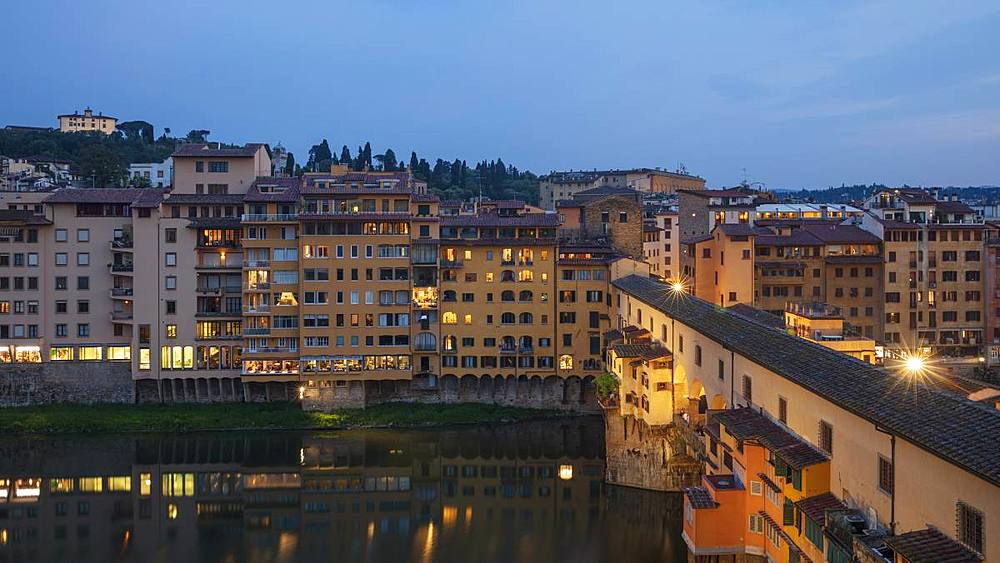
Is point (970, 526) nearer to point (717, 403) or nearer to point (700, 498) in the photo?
point (700, 498)

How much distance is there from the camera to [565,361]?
46.9 metres

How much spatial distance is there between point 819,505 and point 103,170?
233ft

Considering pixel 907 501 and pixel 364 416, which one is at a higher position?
pixel 907 501

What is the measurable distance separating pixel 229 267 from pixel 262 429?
28.5 ft

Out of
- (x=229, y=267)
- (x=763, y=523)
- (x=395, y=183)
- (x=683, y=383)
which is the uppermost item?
(x=395, y=183)

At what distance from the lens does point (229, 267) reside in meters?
45.7

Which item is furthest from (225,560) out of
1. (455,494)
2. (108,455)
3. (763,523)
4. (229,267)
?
(229,267)

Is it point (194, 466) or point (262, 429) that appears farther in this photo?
point (262, 429)

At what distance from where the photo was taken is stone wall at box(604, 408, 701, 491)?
3275cm

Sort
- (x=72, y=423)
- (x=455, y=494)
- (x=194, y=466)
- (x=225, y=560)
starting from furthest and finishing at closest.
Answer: (x=72, y=423)
(x=194, y=466)
(x=455, y=494)
(x=225, y=560)

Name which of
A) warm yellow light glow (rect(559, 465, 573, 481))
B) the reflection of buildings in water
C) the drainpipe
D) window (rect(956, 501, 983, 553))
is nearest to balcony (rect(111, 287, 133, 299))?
the reflection of buildings in water

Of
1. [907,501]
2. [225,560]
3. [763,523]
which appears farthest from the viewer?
[225,560]

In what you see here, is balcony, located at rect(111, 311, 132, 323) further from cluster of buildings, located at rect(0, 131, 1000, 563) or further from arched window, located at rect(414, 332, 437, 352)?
arched window, located at rect(414, 332, 437, 352)

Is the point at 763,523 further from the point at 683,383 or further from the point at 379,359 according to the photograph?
the point at 379,359
